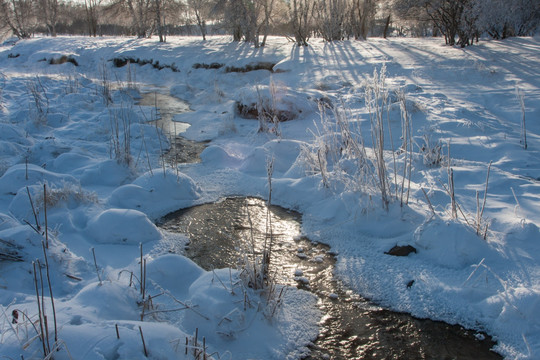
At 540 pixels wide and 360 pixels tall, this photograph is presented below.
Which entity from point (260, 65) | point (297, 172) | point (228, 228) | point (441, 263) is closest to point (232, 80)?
point (260, 65)

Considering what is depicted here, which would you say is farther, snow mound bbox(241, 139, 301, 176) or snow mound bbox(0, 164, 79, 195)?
snow mound bbox(241, 139, 301, 176)

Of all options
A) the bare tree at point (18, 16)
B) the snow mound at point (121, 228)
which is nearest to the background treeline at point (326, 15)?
the bare tree at point (18, 16)

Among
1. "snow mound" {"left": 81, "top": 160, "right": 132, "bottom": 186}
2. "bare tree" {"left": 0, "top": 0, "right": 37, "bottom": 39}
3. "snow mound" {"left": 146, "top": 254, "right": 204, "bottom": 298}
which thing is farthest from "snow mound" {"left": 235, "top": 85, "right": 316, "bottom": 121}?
"bare tree" {"left": 0, "top": 0, "right": 37, "bottom": 39}

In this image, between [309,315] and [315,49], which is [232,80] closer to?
[315,49]

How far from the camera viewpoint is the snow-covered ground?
93.9 inches

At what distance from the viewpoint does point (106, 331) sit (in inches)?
71.7

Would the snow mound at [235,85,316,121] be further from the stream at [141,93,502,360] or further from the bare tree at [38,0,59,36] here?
the bare tree at [38,0,59,36]

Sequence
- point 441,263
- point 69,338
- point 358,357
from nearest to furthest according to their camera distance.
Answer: point 69,338 < point 358,357 < point 441,263

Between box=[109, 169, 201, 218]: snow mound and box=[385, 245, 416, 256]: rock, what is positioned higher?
box=[109, 169, 201, 218]: snow mound

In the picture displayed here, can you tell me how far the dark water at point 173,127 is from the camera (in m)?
6.24

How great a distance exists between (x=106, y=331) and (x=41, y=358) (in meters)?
0.28

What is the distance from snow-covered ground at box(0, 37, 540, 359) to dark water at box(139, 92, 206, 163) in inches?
10.2

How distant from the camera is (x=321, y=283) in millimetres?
3072

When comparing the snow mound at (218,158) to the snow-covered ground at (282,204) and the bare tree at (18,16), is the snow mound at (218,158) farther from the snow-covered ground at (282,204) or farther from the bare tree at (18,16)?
the bare tree at (18,16)
